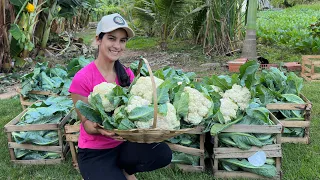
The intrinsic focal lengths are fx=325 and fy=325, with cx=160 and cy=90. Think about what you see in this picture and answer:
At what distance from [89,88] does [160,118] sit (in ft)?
1.89

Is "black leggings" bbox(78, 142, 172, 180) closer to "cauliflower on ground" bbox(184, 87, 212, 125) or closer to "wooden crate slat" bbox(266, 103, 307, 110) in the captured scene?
"cauliflower on ground" bbox(184, 87, 212, 125)

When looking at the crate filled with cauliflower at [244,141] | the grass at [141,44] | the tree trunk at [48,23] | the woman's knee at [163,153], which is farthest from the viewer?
the grass at [141,44]

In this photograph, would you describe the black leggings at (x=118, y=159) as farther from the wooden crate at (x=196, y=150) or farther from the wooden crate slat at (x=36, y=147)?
the wooden crate slat at (x=36, y=147)

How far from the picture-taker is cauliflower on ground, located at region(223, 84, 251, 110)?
3.00 metres

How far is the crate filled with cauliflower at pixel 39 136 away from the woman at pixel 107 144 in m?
0.99

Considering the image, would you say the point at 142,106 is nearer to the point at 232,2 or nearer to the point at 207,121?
the point at 207,121

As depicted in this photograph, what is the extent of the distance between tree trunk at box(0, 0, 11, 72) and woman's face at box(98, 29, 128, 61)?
6117mm

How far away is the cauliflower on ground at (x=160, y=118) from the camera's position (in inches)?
77.9

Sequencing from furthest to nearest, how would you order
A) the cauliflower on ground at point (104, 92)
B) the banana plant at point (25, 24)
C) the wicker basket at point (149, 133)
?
the banana plant at point (25, 24), the cauliflower on ground at point (104, 92), the wicker basket at point (149, 133)

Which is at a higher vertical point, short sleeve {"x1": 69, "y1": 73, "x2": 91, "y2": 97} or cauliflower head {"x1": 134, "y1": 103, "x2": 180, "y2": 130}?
short sleeve {"x1": 69, "y1": 73, "x2": 91, "y2": 97}

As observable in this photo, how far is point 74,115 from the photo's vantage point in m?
3.17

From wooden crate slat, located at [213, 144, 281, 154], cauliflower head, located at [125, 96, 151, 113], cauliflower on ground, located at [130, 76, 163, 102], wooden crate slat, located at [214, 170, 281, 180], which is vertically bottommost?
wooden crate slat, located at [214, 170, 281, 180]

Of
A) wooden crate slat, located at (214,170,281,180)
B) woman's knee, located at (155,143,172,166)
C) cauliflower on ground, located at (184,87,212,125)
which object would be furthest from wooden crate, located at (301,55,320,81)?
woman's knee, located at (155,143,172,166)

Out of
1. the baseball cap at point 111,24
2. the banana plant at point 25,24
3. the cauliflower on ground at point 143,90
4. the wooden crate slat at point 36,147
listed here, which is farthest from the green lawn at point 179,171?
the banana plant at point 25,24
